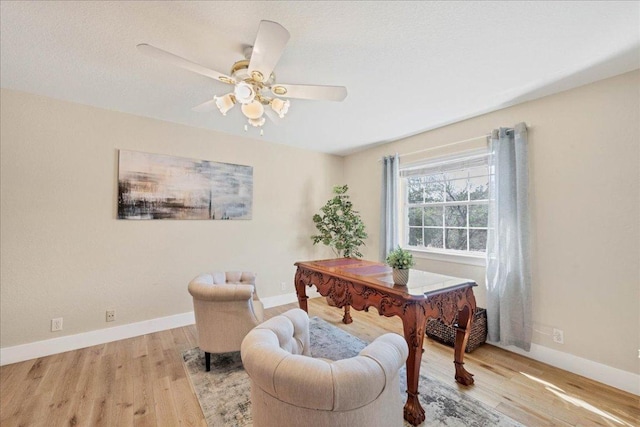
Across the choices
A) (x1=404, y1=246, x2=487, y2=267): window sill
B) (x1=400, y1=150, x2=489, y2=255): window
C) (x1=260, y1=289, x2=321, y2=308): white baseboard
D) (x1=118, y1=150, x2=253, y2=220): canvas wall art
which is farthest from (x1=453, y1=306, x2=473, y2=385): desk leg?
(x1=118, y1=150, x2=253, y2=220): canvas wall art

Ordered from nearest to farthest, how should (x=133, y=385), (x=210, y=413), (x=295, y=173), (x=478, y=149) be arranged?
(x=210, y=413), (x=133, y=385), (x=478, y=149), (x=295, y=173)

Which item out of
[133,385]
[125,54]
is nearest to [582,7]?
[125,54]

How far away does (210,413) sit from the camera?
1.71m

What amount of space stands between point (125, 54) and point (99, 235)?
1903mm

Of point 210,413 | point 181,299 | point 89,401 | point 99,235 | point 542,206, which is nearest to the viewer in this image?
point 210,413

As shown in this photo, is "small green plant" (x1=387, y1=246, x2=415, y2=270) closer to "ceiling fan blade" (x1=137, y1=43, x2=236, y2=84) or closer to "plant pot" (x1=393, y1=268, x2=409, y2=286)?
"plant pot" (x1=393, y1=268, x2=409, y2=286)

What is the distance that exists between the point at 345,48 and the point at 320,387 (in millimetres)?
1973

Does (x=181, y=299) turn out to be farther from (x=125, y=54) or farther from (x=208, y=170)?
(x=125, y=54)

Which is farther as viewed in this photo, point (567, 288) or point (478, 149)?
point (478, 149)

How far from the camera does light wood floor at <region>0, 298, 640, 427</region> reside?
170cm

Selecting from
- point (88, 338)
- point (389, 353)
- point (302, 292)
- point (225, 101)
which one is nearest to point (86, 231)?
point (88, 338)

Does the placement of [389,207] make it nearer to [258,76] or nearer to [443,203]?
[443,203]

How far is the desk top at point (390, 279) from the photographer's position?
1747 millimetres

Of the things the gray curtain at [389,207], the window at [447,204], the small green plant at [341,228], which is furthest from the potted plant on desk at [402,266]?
the small green plant at [341,228]
